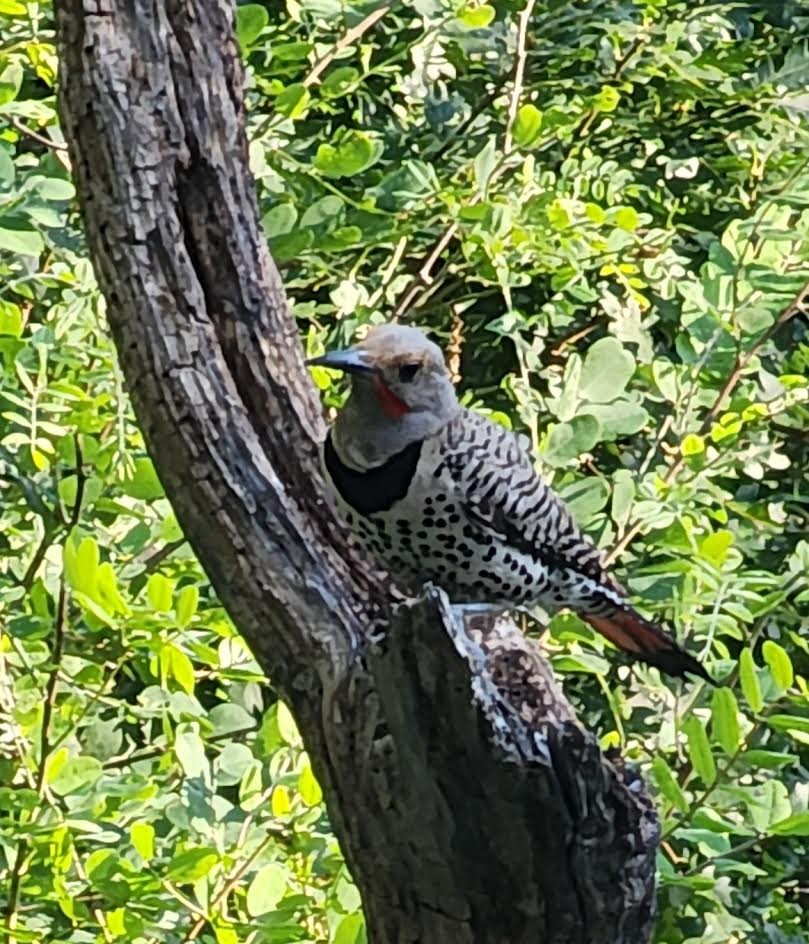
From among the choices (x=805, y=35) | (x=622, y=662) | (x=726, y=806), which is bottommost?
(x=622, y=662)

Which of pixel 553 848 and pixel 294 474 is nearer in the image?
pixel 553 848

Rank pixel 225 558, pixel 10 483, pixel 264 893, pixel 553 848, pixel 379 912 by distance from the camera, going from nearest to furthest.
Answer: pixel 553 848
pixel 379 912
pixel 225 558
pixel 264 893
pixel 10 483

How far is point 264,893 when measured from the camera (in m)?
1.47

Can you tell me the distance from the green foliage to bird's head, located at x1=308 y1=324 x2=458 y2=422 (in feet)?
0.82

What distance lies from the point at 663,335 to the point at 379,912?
1411 mm

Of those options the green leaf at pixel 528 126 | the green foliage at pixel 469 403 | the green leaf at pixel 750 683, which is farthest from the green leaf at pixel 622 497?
the green leaf at pixel 528 126

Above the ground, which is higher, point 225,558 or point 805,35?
point 805,35

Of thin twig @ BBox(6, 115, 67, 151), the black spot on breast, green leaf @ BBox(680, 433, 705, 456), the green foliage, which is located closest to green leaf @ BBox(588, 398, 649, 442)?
the green foliage

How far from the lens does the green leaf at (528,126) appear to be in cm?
182

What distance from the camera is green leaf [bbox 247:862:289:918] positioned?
4.83 feet

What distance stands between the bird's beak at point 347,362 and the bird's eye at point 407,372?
0.03 m

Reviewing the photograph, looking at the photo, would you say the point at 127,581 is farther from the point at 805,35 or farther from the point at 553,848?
the point at 805,35

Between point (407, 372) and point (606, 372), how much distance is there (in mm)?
323

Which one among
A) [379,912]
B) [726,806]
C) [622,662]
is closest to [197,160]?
[379,912]
